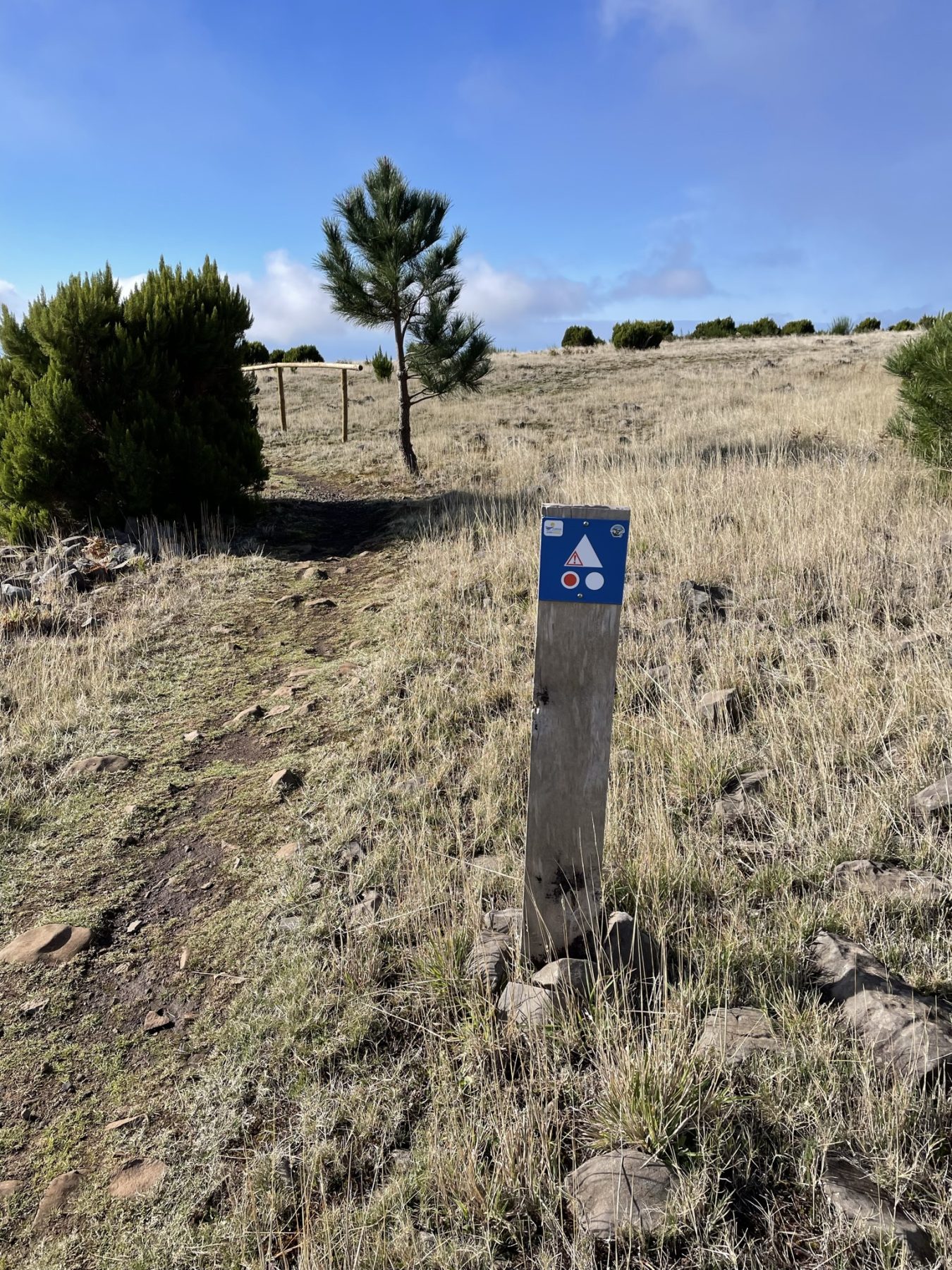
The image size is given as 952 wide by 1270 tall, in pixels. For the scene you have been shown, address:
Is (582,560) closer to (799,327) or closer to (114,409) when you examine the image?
(114,409)

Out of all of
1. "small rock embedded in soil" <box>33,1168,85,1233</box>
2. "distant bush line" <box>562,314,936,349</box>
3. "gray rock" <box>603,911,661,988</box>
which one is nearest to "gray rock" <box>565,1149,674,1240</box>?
"gray rock" <box>603,911,661,988</box>

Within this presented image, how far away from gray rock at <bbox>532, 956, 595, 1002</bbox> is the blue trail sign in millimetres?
1031

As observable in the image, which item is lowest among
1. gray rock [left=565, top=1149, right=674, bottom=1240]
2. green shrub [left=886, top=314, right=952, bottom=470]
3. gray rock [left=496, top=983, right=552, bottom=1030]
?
gray rock [left=565, top=1149, right=674, bottom=1240]

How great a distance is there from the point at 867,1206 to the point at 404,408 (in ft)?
37.5

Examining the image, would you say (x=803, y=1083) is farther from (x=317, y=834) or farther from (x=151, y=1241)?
(x=317, y=834)

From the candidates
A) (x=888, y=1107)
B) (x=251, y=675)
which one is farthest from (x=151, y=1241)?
(x=251, y=675)

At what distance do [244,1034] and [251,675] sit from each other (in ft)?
10.3

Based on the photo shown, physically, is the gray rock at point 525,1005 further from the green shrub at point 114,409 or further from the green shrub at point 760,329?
the green shrub at point 760,329

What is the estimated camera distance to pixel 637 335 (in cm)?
3244

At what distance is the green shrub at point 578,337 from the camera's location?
119 feet

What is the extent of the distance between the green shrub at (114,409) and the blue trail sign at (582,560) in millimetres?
7257

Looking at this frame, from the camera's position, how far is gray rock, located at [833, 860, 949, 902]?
2510mm

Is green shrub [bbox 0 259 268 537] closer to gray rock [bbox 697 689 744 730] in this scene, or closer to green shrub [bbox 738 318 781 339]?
gray rock [bbox 697 689 744 730]

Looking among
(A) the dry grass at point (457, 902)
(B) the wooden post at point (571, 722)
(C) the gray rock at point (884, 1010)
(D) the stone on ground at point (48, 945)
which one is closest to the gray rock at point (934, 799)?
(A) the dry grass at point (457, 902)
